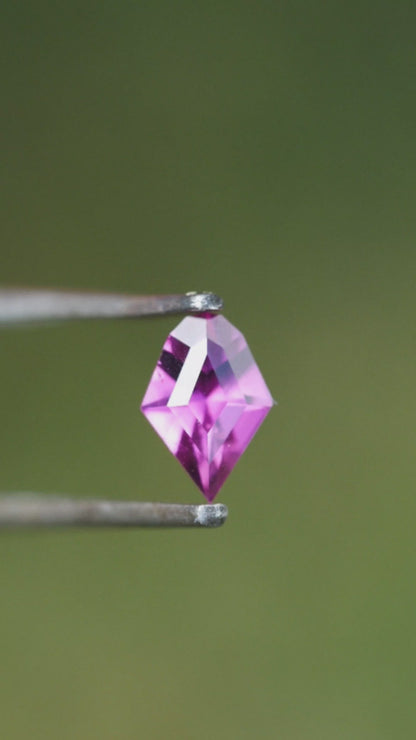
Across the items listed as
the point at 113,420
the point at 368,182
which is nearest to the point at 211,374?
the point at 113,420

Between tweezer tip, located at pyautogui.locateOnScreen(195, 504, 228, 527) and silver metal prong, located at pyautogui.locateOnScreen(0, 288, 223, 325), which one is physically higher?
silver metal prong, located at pyautogui.locateOnScreen(0, 288, 223, 325)

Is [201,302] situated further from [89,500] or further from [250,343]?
[250,343]

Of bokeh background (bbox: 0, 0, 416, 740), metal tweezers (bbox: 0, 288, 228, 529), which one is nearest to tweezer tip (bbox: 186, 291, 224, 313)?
metal tweezers (bbox: 0, 288, 228, 529)

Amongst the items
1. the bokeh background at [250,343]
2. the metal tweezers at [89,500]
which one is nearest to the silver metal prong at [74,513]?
the metal tweezers at [89,500]

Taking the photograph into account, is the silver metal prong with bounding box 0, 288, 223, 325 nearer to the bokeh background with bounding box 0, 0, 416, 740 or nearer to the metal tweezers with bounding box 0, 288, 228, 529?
the metal tweezers with bounding box 0, 288, 228, 529

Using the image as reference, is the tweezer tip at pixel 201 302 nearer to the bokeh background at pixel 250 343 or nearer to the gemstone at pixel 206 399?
the gemstone at pixel 206 399

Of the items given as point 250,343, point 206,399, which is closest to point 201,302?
point 206,399

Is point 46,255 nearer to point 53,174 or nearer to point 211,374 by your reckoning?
point 53,174
